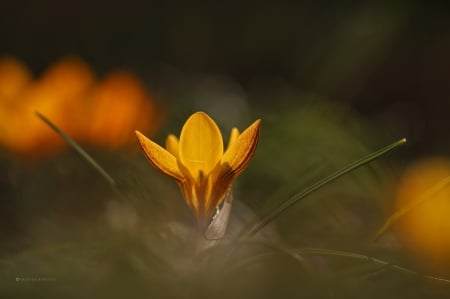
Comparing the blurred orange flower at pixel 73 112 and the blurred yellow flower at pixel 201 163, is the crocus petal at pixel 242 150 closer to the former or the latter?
the blurred yellow flower at pixel 201 163

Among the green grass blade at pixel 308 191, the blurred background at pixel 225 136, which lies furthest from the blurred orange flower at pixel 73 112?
the green grass blade at pixel 308 191

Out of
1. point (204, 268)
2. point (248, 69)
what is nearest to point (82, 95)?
point (204, 268)

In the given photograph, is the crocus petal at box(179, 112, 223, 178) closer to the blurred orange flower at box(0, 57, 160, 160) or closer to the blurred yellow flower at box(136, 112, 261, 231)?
the blurred yellow flower at box(136, 112, 261, 231)

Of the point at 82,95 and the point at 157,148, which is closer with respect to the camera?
the point at 157,148

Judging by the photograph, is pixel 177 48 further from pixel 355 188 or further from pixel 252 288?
pixel 252 288

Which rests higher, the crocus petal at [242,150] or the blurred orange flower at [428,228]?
the blurred orange flower at [428,228]

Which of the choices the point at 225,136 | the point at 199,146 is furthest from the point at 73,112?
the point at 199,146

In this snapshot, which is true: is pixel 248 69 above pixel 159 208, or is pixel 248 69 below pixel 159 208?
above
